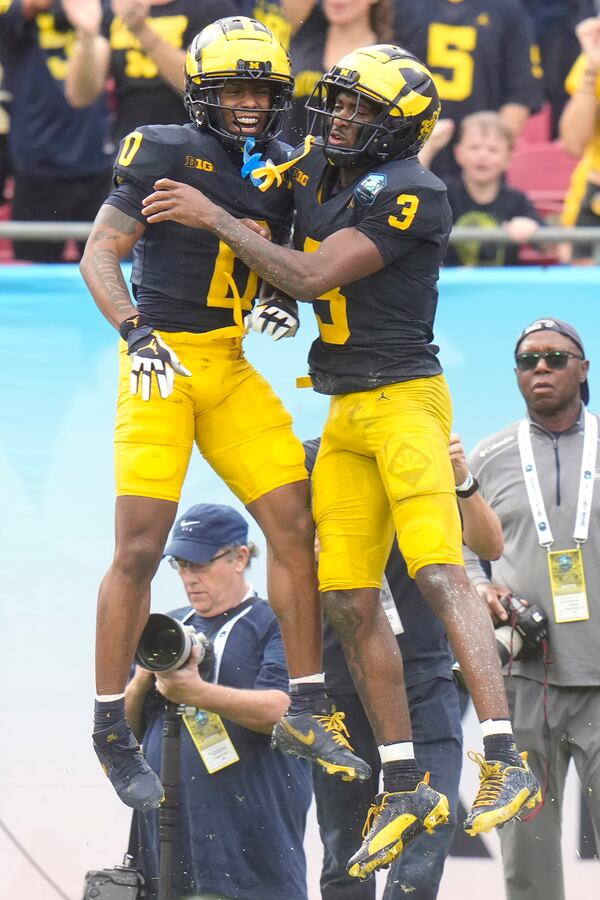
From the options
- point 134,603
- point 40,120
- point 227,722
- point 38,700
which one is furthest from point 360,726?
point 40,120

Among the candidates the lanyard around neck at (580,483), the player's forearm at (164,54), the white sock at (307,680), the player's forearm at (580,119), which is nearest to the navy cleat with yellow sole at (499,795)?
the white sock at (307,680)

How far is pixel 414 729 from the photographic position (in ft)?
17.4

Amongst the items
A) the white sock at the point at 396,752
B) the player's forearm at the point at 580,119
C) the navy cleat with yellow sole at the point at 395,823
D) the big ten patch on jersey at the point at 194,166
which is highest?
the player's forearm at the point at 580,119

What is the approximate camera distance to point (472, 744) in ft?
20.4

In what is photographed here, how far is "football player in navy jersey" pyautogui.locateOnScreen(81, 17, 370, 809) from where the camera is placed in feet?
15.9

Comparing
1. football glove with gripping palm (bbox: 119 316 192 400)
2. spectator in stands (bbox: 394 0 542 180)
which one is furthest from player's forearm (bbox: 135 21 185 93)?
football glove with gripping palm (bbox: 119 316 192 400)

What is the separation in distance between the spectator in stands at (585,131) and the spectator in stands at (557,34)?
502mm

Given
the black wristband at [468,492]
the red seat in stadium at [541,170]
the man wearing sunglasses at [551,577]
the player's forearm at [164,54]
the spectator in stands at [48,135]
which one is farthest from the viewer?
the red seat in stadium at [541,170]

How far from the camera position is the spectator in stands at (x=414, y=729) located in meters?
5.26

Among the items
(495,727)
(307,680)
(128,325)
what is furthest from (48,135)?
(495,727)

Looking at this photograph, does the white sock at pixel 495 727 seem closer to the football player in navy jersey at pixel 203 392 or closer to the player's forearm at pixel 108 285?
the football player in navy jersey at pixel 203 392

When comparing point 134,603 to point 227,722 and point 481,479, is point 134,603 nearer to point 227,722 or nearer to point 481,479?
point 227,722

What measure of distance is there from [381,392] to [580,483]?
4.14ft

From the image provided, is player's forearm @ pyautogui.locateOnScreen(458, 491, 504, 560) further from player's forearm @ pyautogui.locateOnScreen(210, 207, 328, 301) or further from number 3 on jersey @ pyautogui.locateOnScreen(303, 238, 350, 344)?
player's forearm @ pyautogui.locateOnScreen(210, 207, 328, 301)
